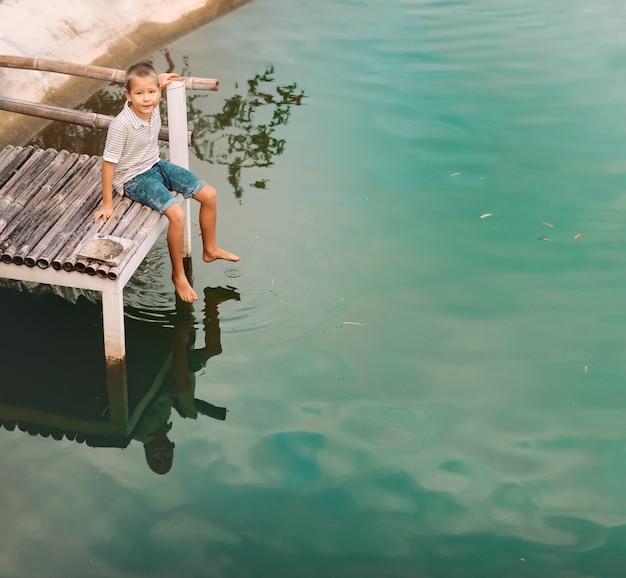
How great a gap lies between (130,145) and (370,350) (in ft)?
5.16

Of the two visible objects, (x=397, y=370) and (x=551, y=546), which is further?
(x=397, y=370)

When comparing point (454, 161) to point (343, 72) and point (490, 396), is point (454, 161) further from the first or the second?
point (490, 396)

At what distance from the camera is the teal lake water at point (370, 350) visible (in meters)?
3.59

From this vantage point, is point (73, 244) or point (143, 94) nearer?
point (73, 244)

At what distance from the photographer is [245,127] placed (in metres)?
6.42

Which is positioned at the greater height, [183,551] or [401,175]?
[401,175]

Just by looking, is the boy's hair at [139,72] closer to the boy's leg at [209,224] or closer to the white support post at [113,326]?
the boy's leg at [209,224]

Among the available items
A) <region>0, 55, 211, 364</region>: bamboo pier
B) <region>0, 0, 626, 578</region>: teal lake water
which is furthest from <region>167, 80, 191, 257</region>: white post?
<region>0, 0, 626, 578</region>: teal lake water

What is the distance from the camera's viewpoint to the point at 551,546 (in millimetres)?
3615

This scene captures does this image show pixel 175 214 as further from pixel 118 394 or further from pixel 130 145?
pixel 118 394

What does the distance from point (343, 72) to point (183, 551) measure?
466 centimetres

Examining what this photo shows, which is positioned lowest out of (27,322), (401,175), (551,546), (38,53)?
(551,546)

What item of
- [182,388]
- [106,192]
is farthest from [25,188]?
[182,388]

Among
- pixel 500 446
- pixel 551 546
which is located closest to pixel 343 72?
pixel 500 446
